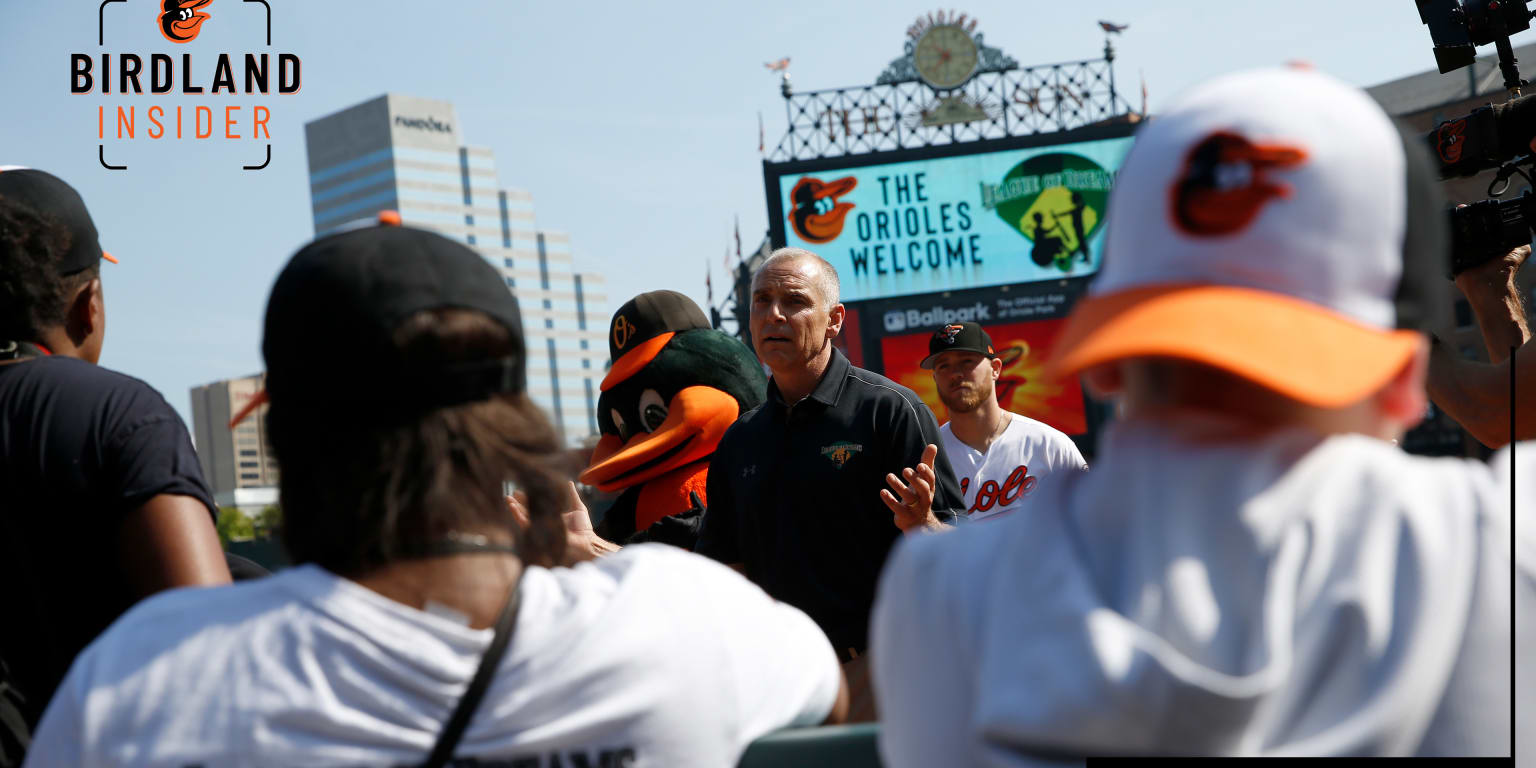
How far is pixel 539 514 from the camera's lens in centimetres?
158

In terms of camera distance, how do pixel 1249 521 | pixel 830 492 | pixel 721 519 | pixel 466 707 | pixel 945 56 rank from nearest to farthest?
pixel 1249 521 → pixel 466 707 → pixel 830 492 → pixel 721 519 → pixel 945 56

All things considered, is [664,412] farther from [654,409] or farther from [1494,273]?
[1494,273]

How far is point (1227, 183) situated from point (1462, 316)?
52.8 meters

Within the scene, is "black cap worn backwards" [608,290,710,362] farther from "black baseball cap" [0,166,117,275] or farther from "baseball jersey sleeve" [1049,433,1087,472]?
"black baseball cap" [0,166,117,275]

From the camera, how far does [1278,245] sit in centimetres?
98

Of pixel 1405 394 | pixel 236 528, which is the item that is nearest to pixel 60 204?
pixel 1405 394

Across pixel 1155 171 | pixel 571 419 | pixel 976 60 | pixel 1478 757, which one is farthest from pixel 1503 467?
pixel 571 419

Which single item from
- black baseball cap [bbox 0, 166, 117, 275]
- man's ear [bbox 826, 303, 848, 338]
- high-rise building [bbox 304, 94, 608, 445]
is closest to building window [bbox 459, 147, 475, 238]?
high-rise building [bbox 304, 94, 608, 445]

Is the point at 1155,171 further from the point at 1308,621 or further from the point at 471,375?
the point at 471,375

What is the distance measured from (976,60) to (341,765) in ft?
97.2

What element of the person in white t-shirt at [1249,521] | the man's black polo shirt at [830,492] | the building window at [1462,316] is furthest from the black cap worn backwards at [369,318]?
the building window at [1462,316]

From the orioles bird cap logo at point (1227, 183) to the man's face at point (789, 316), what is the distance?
10.9 feet

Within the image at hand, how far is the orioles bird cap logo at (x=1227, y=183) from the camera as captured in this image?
98 centimetres

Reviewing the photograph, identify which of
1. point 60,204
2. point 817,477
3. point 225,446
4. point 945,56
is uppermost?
point 945,56
